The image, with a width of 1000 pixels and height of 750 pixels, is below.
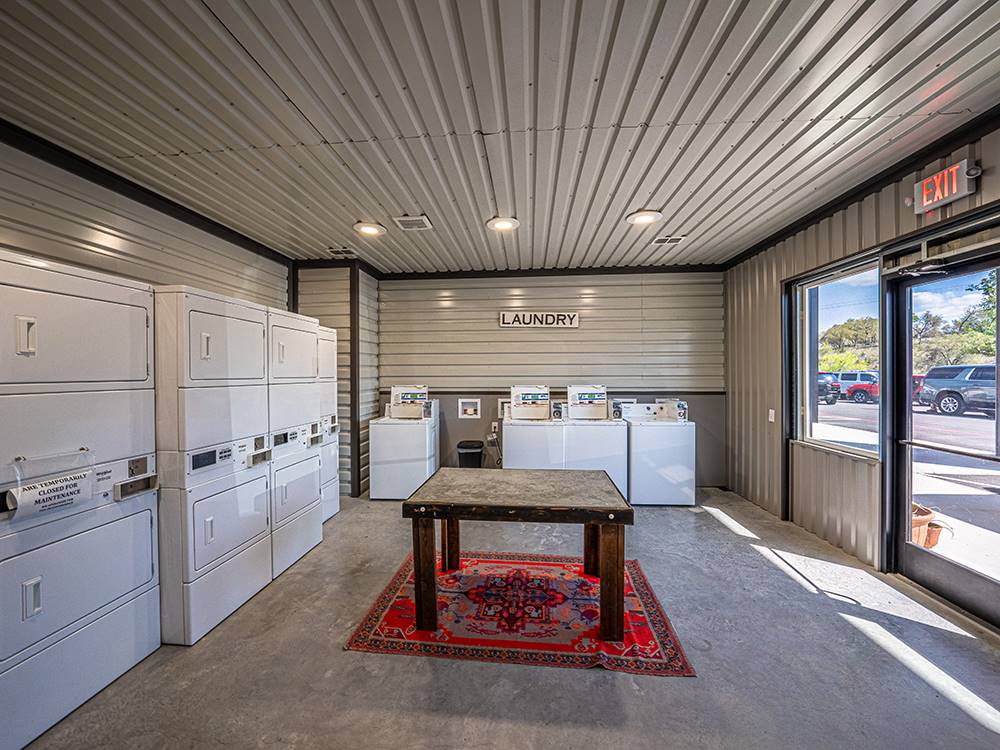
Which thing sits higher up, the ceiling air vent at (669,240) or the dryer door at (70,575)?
the ceiling air vent at (669,240)

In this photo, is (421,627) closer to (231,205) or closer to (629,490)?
(629,490)

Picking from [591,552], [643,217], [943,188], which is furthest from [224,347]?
[943,188]

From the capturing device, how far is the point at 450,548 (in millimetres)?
3354

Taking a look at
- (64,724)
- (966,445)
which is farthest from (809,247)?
(64,724)

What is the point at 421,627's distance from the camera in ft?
8.37

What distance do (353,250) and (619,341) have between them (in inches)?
145

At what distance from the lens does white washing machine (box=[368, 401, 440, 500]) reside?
512 centimetres

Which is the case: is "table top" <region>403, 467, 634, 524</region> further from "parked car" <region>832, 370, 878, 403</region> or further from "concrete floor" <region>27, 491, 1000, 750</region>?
"parked car" <region>832, 370, 878, 403</region>

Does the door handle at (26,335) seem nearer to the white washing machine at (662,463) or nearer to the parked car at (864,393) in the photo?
the white washing machine at (662,463)

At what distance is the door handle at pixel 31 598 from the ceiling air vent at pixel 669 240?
5.27m

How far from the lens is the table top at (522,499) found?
244 centimetres

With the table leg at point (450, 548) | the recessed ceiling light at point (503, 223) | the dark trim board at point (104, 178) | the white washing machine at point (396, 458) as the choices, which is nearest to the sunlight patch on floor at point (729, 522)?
the table leg at point (450, 548)

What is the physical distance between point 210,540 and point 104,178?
2634 mm

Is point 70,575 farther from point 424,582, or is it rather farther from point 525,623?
point 525,623
